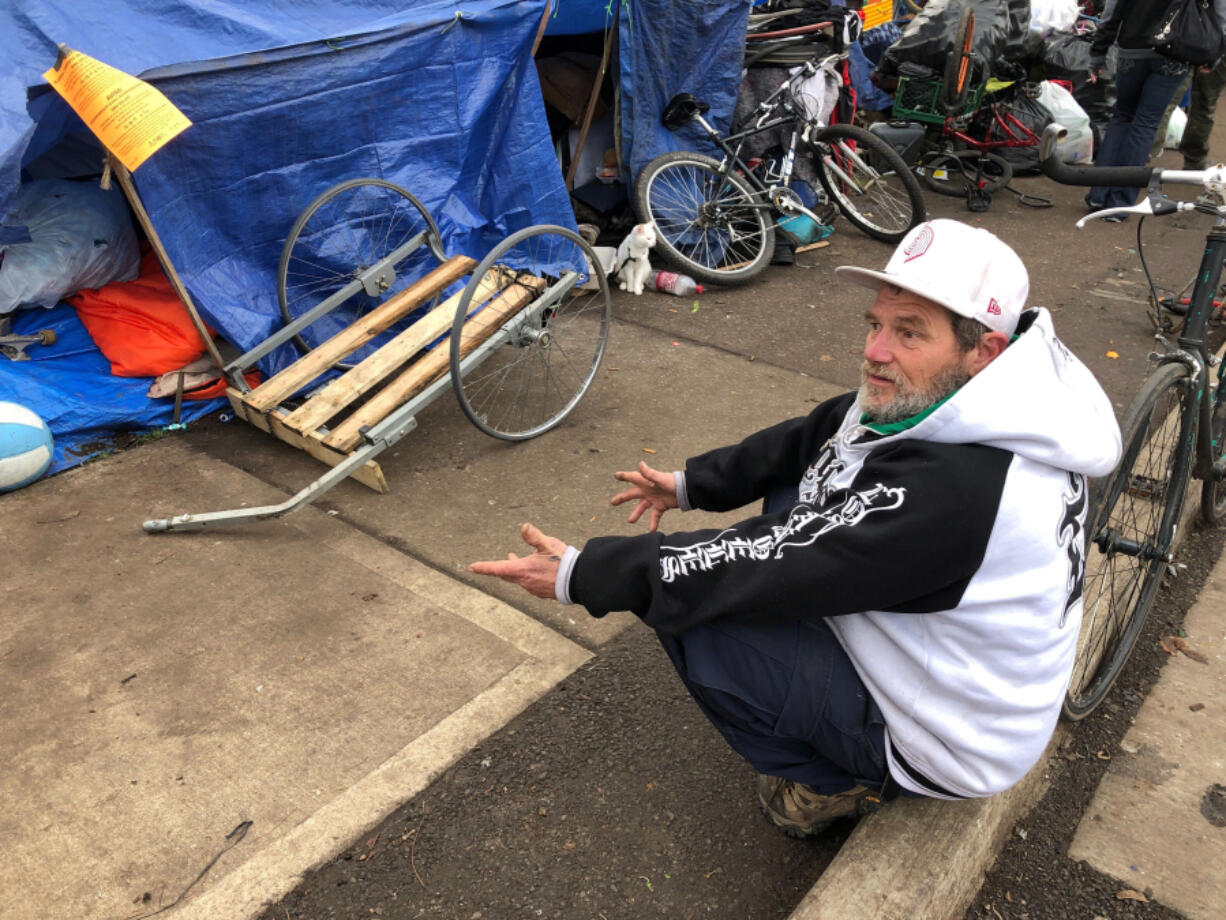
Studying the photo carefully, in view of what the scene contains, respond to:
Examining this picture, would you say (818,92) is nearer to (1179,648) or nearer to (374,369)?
(374,369)

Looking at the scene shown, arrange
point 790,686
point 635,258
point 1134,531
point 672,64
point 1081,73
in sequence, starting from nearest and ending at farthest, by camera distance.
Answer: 1. point 790,686
2. point 1134,531
3. point 635,258
4. point 672,64
5. point 1081,73

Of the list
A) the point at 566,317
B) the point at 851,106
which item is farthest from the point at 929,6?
the point at 566,317

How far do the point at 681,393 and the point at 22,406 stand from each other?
9.08 ft

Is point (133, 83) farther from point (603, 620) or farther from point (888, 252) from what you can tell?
point (888, 252)

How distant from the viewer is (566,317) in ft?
17.4

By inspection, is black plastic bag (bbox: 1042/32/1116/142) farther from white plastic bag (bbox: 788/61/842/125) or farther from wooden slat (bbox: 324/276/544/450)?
wooden slat (bbox: 324/276/544/450)

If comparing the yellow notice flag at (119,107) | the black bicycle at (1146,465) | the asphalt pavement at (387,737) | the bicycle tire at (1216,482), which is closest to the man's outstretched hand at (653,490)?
the asphalt pavement at (387,737)

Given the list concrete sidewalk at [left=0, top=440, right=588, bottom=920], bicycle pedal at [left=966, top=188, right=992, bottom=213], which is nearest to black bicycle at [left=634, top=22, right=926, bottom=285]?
bicycle pedal at [left=966, top=188, right=992, bottom=213]

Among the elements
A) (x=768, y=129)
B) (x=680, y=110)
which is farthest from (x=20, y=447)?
(x=768, y=129)

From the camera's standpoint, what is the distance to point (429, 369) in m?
3.74

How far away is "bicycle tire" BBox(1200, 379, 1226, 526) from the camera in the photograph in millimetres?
3045

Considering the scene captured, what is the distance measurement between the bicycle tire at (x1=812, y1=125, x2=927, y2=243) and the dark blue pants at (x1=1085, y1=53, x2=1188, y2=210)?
4.42 feet

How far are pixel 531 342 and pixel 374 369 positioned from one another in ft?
2.14

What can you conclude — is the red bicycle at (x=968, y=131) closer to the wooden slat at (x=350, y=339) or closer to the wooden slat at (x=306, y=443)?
the wooden slat at (x=350, y=339)
